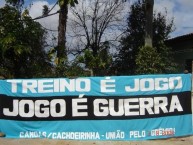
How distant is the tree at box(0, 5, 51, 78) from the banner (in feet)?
20.1

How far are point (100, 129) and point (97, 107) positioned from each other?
0.51 metres

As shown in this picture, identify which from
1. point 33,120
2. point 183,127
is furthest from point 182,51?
point 33,120

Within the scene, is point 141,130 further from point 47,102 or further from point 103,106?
point 47,102

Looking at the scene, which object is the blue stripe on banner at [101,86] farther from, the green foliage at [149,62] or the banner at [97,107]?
the green foliage at [149,62]

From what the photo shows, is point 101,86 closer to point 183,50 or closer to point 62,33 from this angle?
point 62,33

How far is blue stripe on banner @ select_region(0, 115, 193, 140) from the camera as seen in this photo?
920 cm

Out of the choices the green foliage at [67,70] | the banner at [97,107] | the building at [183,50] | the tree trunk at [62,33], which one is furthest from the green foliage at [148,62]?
the banner at [97,107]

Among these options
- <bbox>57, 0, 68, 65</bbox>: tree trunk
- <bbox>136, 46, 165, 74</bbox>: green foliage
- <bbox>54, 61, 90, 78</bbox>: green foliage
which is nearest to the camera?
<bbox>54, 61, 90, 78</bbox>: green foliage

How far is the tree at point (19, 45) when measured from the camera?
1552cm

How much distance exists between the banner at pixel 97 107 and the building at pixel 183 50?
10526mm

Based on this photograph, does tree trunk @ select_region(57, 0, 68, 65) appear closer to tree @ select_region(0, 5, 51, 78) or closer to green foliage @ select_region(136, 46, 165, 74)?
tree @ select_region(0, 5, 51, 78)

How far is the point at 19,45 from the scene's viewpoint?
1552 cm

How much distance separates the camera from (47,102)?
9.31m

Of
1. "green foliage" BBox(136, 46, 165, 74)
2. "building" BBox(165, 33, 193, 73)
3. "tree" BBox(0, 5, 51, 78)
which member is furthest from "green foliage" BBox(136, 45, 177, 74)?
"tree" BBox(0, 5, 51, 78)
